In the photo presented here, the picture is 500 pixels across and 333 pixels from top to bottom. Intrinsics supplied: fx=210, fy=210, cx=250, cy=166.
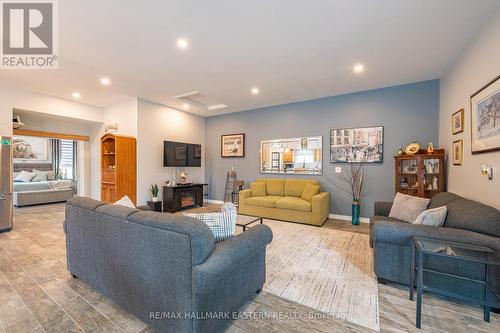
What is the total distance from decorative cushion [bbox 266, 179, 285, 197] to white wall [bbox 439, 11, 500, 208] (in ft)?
10.1

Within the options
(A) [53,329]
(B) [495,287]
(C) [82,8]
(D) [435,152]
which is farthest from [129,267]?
(D) [435,152]

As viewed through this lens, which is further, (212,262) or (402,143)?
(402,143)

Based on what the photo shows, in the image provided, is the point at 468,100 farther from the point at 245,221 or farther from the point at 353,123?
the point at 245,221

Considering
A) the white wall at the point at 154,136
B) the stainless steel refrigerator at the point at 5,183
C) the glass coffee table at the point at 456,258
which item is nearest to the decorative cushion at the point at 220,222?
the glass coffee table at the point at 456,258

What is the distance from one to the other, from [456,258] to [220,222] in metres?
1.93

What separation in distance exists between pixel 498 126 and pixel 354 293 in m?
2.19

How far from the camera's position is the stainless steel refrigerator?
149 inches

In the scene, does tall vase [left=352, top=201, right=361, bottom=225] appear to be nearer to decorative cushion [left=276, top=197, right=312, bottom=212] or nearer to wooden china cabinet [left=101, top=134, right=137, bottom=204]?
decorative cushion [left=276, top=197, right=312, bottom=212]

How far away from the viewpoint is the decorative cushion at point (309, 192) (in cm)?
458

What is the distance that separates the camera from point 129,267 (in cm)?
162

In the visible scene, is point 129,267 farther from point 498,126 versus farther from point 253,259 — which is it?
point 498,126

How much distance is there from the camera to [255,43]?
278cm

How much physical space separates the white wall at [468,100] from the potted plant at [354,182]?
1.42 m

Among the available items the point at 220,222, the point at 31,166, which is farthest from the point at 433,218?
the point at 31,166
